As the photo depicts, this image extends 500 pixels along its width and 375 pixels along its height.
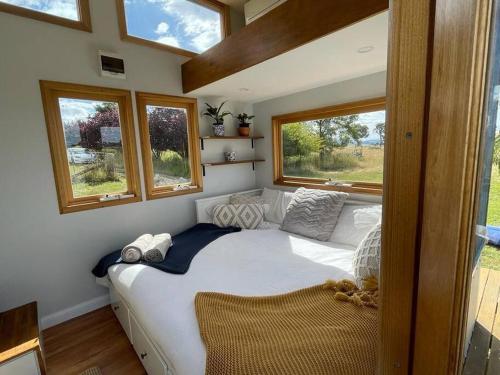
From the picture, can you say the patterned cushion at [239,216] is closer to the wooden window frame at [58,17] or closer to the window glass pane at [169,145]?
the window glass pane at [169,145]

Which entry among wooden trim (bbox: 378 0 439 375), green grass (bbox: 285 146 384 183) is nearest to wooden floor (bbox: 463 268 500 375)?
wooden trim (bbox: 378 0 439 375)

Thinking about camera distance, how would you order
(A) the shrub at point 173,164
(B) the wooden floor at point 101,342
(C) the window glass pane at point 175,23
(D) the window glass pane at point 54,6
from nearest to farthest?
(B) the wooden floor at point 101,342, (D) the window glass pane at point 54,6, (C) the window glass pane at point 175,23, (A) the shrub at point 173,164

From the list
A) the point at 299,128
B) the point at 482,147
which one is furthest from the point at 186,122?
the point at 482,147

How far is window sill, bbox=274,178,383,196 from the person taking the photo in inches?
95.0

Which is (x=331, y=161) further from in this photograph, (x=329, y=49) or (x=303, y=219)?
(x=329, y=49)

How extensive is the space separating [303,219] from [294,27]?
1601 mm

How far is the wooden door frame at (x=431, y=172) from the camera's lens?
329 millimetres

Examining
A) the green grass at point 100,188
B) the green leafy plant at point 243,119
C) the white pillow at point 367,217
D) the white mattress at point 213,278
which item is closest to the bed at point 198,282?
the white mattress at point 213,278

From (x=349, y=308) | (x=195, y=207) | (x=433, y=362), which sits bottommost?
(x=349, y=308)

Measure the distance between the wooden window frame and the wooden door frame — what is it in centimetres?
246

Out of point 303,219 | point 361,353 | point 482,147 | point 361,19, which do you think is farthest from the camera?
point 303,219

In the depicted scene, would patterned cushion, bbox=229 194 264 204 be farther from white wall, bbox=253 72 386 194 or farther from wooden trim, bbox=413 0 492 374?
wooden trim, bbox=413 0 492 374

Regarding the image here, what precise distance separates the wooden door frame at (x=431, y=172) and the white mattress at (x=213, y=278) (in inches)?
35.3

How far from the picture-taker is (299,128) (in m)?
3.02
